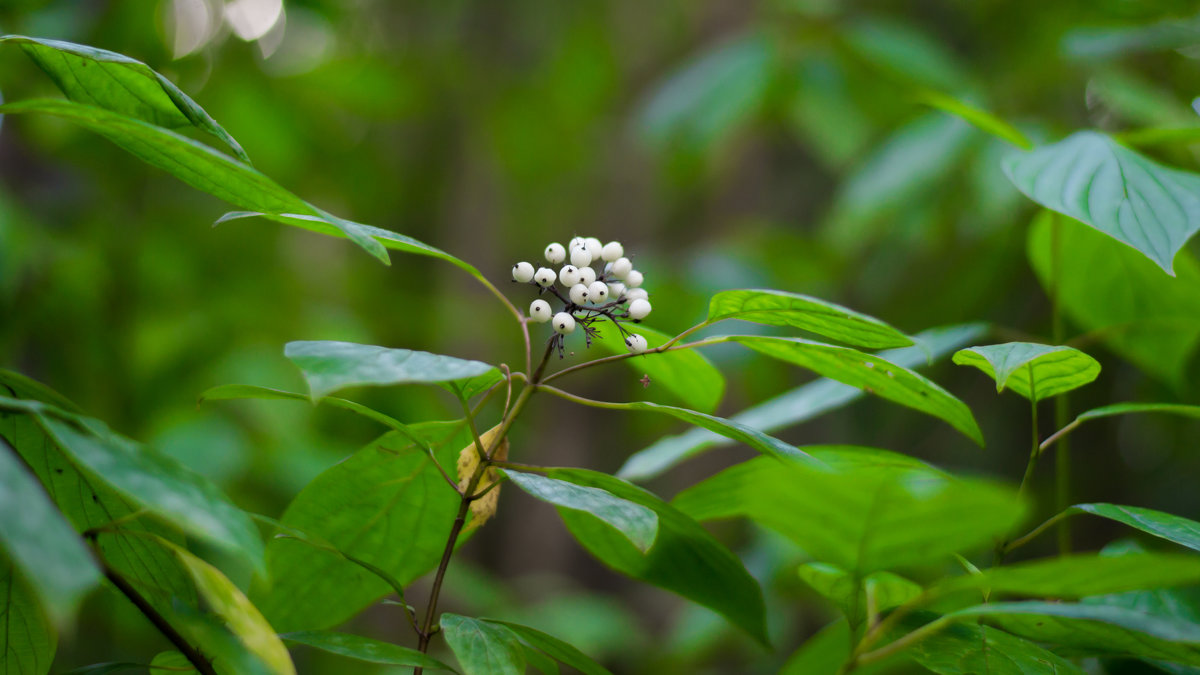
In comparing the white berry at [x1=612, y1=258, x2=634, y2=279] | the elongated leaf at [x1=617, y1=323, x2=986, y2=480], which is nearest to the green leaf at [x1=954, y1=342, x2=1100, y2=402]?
the elongated leaf at [x1=617, y1=323, x2=986, y2=480]

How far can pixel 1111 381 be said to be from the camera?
149 centimetres

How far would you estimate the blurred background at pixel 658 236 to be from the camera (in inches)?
52.2

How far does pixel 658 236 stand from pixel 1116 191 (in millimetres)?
2328

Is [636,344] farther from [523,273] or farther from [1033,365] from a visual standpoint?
[1033,365]

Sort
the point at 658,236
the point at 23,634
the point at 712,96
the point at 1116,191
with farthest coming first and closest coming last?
the point at 658,236 → the point at 712,96 → the point at 1116,191 → the point at 23,634

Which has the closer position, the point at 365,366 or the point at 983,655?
the point at 365,366

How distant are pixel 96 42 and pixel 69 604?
1.30 m

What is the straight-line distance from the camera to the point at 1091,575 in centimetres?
40

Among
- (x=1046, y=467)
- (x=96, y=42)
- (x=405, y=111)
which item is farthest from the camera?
(x=405, y=111)

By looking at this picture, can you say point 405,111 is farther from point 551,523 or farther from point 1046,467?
point 1046,467

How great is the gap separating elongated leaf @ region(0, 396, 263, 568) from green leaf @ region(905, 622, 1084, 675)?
1.34 feet

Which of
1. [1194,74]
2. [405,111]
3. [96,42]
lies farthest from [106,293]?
[1194,74]

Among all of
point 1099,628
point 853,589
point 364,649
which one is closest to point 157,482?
point 364,649

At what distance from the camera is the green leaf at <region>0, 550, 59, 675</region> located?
1.64 feet
